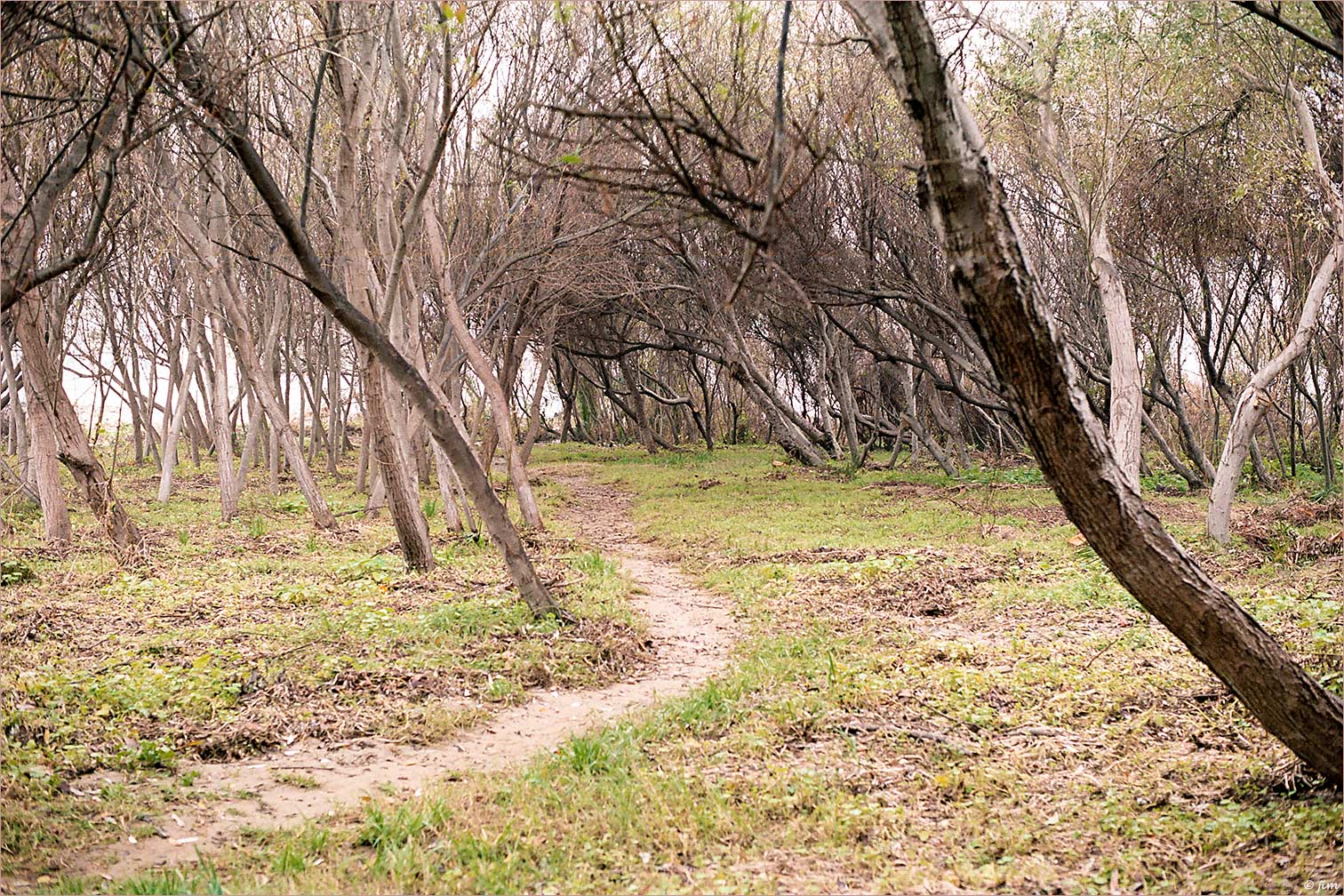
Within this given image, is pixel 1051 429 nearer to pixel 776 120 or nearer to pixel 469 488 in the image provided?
pixel 776 120

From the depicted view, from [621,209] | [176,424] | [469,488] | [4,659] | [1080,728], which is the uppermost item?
[621,209]

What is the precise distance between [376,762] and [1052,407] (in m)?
4.05

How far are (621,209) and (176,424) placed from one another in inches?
337

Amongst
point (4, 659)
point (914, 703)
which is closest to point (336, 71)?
point (4, 659)

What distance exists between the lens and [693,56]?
14070 mm

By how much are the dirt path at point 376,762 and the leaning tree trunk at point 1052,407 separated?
3341 millimetres

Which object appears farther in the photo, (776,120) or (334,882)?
(334,882)

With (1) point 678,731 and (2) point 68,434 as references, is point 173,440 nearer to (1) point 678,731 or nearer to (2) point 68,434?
(2) point 68,434

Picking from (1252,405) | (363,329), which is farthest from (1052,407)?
(1252,405)

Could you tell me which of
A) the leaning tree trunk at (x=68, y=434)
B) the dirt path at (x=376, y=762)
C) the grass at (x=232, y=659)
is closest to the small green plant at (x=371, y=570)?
the grass at (x=232, y=659)

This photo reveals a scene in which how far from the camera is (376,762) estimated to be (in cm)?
571

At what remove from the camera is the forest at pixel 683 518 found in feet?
13.4

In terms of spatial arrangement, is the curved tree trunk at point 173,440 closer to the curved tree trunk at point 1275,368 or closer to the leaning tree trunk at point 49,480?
the leaning tree trunk at point 49,480

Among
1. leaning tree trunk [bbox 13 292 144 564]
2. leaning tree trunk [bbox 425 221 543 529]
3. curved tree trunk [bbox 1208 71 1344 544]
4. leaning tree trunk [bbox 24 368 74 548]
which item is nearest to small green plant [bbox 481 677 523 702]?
leaning tree trunk [bbox 13 292 144 564]
